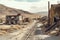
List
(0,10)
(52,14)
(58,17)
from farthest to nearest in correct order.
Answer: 1. (0,10)
2. (52,14)
3. (58,17)

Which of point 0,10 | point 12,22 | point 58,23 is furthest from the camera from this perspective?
point 0,10

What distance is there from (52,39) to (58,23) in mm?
6924

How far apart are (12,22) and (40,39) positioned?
30.8 metres

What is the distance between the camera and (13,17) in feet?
164

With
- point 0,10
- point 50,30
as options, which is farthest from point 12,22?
point 0,10

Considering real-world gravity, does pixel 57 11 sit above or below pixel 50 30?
above

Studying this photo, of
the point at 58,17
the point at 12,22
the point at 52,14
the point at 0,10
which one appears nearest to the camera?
the point at 58,17

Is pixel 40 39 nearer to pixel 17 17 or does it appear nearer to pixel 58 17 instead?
pixel 58 17

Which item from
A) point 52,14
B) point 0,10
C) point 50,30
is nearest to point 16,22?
point 52,14

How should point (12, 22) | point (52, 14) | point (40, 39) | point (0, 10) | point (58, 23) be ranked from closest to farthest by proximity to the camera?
point (40, 39) → point (58, 23) → point (52, 14) → point (12, 22) → point (0, 10)

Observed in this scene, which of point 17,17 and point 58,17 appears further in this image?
point 17,17

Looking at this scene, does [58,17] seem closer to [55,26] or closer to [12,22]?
[55,26]

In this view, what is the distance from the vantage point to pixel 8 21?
4978 cm

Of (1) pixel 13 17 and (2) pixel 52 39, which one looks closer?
(2) pixel 52 39
